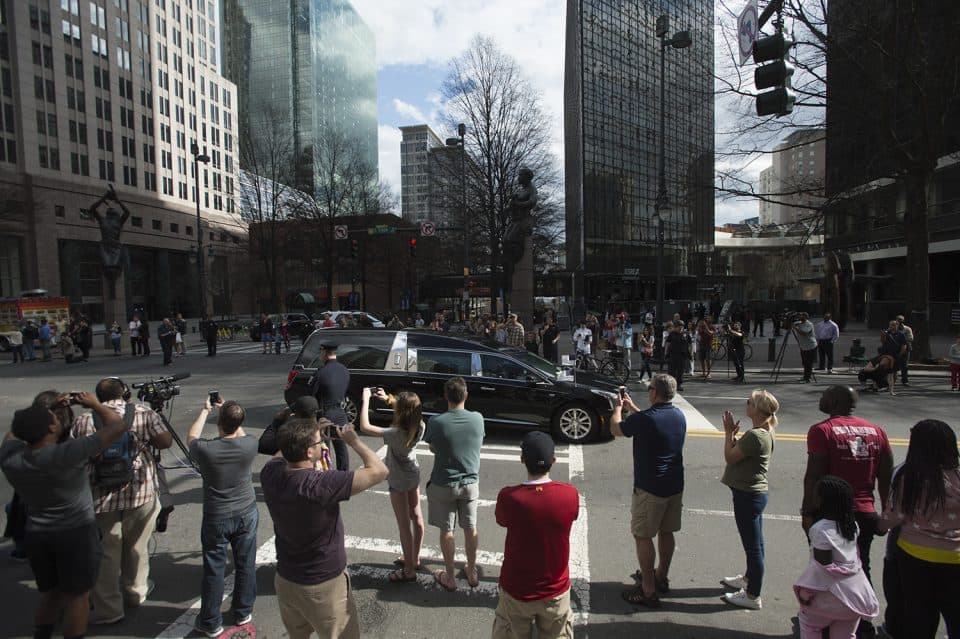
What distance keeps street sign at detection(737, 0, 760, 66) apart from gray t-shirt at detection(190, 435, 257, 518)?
665 cm

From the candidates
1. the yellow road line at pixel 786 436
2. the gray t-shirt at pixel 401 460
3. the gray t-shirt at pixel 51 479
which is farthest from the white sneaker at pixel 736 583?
the yellow road line at pixel 786 436

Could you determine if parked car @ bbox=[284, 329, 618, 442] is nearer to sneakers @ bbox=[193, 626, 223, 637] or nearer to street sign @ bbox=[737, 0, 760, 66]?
sneakers @ bbox=[193, 626, 223, 637]

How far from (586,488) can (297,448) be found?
4535 mm

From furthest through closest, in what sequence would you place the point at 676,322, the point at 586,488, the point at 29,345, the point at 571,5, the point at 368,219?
the point at 571,5
the point at 368,219
the point at 29,345
the point at 676,322
the point at 586,488

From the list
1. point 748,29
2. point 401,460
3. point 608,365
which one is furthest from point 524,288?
point 401,460

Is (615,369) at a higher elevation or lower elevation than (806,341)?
lower

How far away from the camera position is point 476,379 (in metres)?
8.62

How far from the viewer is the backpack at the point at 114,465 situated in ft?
12.1

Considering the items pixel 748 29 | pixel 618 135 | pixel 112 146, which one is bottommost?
pixel 748 29

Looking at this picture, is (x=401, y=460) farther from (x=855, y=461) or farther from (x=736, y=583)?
(x=855, y=461)

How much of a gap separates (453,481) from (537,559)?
4.90ft

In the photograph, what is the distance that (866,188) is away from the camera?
725 inches

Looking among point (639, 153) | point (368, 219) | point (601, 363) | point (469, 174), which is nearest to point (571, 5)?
point (639, 153)

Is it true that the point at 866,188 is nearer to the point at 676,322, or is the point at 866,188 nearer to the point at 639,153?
the point at 676,322
